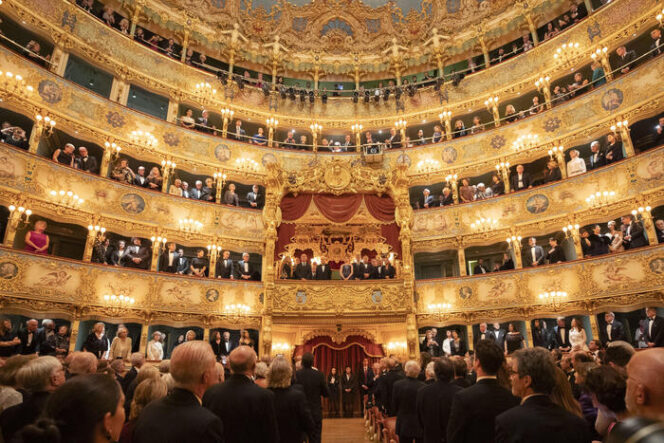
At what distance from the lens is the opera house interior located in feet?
39.7

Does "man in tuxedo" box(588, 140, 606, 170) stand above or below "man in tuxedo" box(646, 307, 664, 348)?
above

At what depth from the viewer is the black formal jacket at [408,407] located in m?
5.16

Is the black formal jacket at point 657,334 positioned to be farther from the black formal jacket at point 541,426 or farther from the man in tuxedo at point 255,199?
the man in tuxedo at point 255,199

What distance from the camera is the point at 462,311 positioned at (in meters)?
14.6

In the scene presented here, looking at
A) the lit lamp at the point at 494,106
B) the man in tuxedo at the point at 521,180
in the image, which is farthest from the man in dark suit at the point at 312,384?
the lit lamp at the point at 494,106

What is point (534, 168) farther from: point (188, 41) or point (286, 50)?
point (188, 41)

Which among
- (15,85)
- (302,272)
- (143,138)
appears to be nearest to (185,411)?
(302,272)

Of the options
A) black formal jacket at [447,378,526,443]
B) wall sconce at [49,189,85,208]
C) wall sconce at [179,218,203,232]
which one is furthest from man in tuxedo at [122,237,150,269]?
black formal jacket at [447,378,526,443]

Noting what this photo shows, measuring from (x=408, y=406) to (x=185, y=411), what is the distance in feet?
12.5

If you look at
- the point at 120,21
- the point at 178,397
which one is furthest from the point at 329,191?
the point at 178,397

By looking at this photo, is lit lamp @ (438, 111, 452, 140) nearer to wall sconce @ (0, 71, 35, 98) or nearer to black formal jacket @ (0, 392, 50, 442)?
wall sconce @ (0, 71, 35, 98)

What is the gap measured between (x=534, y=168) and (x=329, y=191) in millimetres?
8945

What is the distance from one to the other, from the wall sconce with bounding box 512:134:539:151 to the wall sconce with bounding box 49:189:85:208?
16169mm

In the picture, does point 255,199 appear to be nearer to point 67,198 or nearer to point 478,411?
point 67,198
